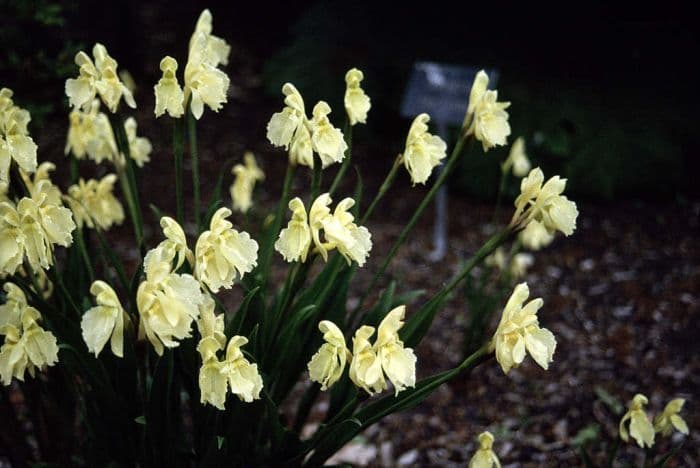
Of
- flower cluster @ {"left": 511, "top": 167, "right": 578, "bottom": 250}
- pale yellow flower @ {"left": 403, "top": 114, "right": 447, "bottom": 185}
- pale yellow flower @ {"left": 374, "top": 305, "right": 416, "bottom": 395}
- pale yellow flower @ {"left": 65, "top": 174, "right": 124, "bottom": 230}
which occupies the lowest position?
pale yellow flower @ {"left": 65, "top": 174, "right": 124, "bottom": 230}

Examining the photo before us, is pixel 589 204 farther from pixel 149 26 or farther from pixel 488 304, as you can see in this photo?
pixel 149 26

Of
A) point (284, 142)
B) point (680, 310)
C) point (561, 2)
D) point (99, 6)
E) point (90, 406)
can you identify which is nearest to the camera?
point (284, 142)

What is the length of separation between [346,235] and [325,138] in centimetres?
26

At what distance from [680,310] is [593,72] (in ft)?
5.75

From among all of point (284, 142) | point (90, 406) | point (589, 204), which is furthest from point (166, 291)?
point (589, 204)

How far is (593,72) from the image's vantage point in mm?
4516

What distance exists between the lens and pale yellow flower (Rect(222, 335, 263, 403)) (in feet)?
4.67

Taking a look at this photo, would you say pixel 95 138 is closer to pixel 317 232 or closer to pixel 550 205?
pixel 317 232

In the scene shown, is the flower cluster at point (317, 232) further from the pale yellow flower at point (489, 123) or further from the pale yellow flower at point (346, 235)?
the pale yellow flower at point (489, 123)

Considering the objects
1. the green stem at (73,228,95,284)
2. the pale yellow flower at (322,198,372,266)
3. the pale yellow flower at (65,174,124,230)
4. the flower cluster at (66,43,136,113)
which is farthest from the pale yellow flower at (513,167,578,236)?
the pale yellow flower at (65,174,124,230)

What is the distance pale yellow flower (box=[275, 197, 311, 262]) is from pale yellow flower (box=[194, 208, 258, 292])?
0.08m

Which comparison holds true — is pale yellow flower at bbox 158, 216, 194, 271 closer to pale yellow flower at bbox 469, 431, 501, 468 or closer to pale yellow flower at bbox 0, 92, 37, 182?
pale yellow flower at bbox 0, 92, 37, 182

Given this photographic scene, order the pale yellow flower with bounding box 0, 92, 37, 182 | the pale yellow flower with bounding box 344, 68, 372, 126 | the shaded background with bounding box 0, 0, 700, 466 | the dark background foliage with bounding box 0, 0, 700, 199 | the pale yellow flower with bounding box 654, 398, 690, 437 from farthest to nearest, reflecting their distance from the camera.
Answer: the dark background foliage with bounding box 0, 0, 700, 199
the shaded background with bounding box 0, 0, 700, 466
the pale yellow flower with bounding box 654, 398, 690, 437
the pale yellow flower with bounding box 344, 68, 372, 126
the pale yellow flower with bounding box 0, 92, 37, 182

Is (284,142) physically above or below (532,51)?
above
